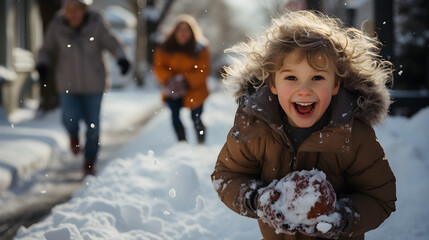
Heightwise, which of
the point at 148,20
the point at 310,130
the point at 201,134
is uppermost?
the point at 148,20

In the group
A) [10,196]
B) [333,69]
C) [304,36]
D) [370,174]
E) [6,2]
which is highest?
[6,2]

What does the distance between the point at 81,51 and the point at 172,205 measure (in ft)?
9.33

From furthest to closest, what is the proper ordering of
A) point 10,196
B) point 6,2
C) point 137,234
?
point 6,2 → point 10,196 → point 137,234

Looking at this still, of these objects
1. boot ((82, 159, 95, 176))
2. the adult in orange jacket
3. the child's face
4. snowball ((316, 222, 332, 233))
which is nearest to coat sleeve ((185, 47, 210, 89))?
the adult in orange jacket

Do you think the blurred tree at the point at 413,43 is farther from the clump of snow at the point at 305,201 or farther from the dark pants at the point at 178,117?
the clump of snow at the point at 305,201

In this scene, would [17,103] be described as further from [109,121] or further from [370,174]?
[370,174]

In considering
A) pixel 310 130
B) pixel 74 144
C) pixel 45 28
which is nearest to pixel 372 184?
pixel 310 130

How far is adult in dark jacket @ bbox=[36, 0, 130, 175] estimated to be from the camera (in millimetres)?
5715

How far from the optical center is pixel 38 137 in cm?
764

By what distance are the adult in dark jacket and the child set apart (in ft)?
11.8

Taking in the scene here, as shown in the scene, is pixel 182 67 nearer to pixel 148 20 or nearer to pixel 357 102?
pixel 357 102

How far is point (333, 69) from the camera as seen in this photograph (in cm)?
231

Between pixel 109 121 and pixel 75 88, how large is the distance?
548 cm

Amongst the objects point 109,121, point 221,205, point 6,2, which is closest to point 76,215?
point 221,205
